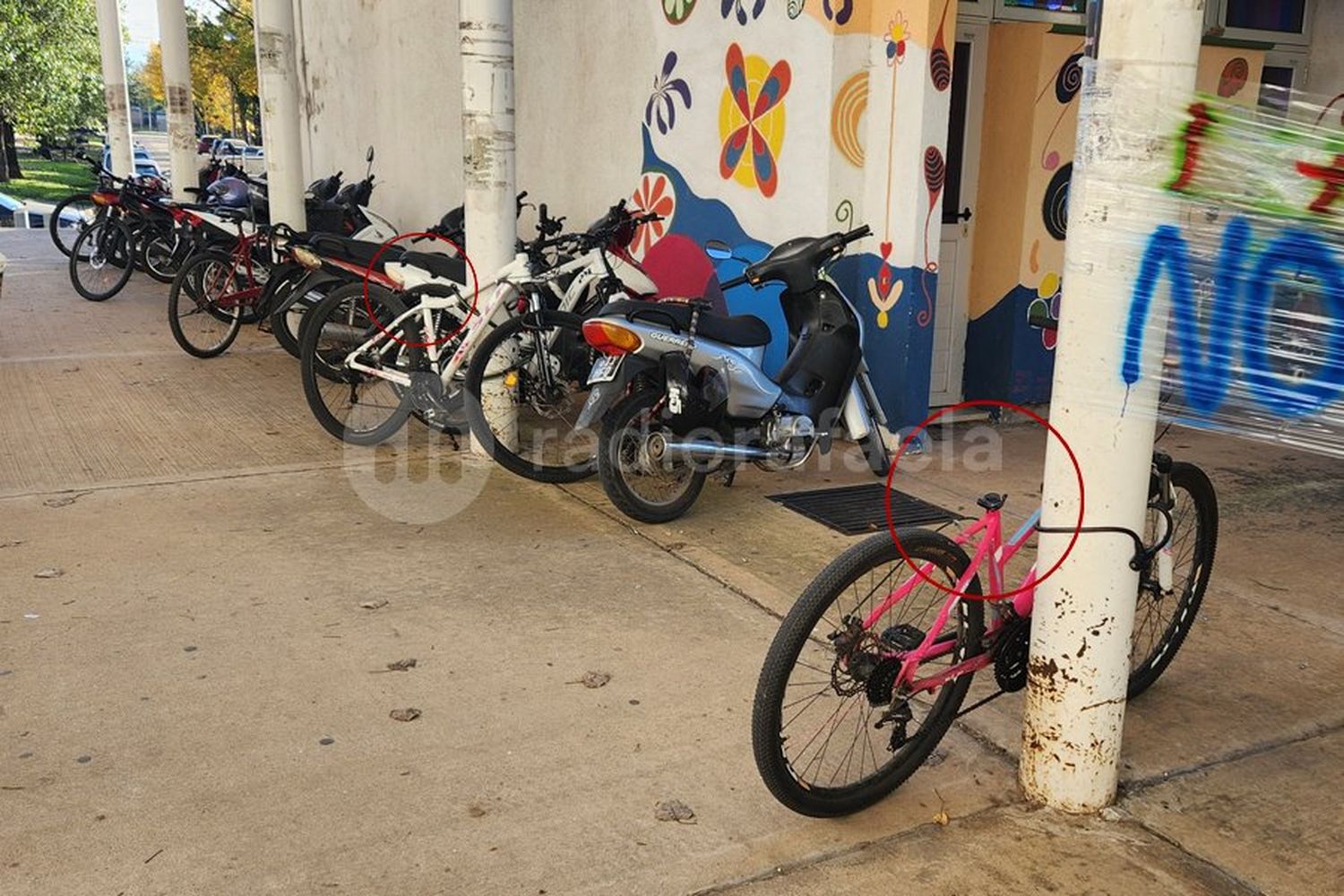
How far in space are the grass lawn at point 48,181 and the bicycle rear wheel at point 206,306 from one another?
14.9m

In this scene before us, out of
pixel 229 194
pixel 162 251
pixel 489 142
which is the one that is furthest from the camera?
pixel 162 251

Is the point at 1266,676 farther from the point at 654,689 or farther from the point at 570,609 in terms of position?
the point at 570,609

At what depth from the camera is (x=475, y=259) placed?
20.1 ft

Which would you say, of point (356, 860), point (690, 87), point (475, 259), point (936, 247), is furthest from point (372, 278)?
point (356, 860)

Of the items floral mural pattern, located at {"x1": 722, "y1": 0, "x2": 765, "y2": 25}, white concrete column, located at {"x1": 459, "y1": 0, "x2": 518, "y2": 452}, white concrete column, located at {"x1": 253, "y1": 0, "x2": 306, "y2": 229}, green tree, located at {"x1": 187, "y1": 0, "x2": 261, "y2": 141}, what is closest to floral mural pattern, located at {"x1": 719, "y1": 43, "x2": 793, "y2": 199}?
floral mural pattern, located at {"x1": 722, "y1": 0, "x2": 765, "y2": 25}

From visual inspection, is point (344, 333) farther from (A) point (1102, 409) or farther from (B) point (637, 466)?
(A) point (1102, 409)

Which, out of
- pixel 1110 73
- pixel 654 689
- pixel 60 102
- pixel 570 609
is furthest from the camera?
pixel 60 102

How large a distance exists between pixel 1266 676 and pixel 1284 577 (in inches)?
41.1

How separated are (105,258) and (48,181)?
88.1 ft

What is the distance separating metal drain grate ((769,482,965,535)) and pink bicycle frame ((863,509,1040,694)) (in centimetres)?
205

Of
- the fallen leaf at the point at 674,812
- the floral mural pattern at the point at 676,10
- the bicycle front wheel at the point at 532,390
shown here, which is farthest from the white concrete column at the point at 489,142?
the fallen leaf at the point at 674,812

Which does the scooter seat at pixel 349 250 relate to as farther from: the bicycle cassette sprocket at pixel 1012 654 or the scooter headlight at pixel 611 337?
the bicycle cassette sprocket at pixel 1012 654

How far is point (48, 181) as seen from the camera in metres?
34.3

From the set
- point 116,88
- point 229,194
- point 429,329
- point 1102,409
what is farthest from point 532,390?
point 116,88
